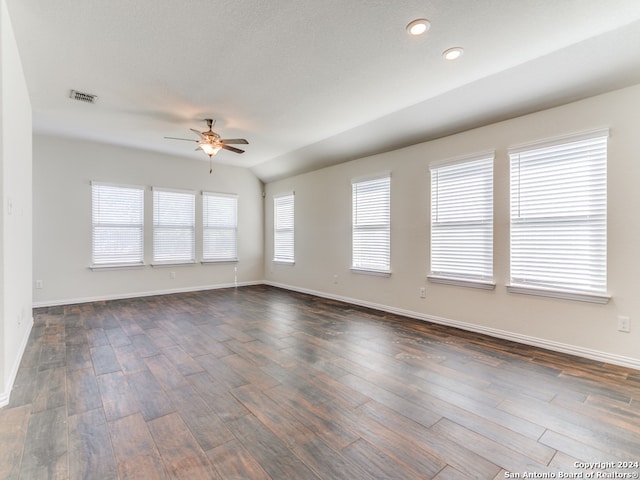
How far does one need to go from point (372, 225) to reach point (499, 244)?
2.02 meters

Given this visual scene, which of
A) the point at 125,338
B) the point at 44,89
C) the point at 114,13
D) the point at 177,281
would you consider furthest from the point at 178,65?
the point at 177,281

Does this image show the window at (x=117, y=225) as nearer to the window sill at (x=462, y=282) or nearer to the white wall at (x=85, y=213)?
the white wall at (x=85, y=213)

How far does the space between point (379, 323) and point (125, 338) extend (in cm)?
322

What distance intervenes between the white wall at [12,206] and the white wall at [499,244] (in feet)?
14.4

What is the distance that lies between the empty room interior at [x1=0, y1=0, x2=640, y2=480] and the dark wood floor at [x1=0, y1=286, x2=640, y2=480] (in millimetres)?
19

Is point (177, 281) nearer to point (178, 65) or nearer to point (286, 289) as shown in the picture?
point (286, 289)

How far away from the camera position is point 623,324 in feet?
9.41

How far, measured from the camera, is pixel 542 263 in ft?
11.0

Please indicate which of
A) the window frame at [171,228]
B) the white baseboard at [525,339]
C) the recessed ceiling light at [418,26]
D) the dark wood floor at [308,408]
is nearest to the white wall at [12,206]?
the dark wood floor at [308,408]

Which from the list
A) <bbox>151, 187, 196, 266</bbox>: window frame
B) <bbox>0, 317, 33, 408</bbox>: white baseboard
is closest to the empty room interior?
<bbox>0, 317, 33, 408</bbox>: white baseboard

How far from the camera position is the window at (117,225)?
5.57 metres

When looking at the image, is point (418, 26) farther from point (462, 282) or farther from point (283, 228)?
point (283, 228)

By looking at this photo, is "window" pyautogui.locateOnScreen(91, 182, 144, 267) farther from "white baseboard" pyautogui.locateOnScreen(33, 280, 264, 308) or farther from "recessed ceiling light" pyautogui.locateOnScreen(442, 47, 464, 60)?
"recessed ceiling light" pyautogui.locateOnScreen(442, 47, 464, 60)

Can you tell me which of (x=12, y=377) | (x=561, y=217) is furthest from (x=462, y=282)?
(x=12, y=377)
